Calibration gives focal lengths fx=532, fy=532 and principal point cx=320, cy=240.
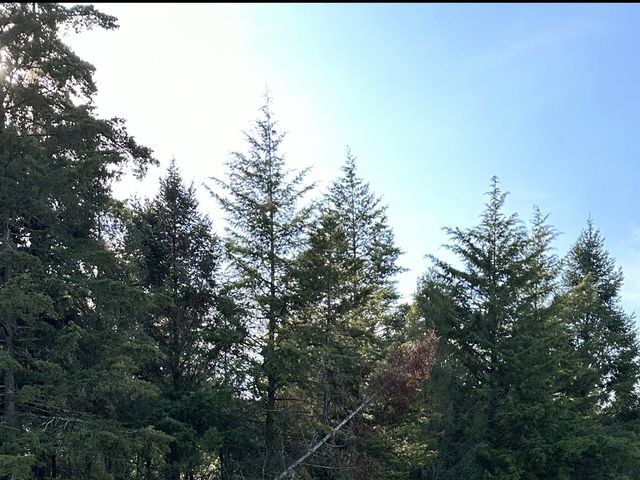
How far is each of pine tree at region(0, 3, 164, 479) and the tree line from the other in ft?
0.17

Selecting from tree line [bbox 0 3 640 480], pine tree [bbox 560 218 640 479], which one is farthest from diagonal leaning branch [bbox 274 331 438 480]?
pine tree [bbox 560 218 640 479]

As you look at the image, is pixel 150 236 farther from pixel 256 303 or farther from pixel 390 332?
pixel 390 332

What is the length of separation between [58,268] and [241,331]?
15.6ft

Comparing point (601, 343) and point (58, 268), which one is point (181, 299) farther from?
point (601, 343)

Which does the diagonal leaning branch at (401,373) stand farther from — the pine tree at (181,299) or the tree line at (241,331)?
the pine tree at (181,299)

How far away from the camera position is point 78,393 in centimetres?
1123

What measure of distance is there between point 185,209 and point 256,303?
18.4ft

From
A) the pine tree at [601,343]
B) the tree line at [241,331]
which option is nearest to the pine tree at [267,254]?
the tree line at [241,331]

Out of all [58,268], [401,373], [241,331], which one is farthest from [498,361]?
[58,268]

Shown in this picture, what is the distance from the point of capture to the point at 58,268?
1216 centimetres

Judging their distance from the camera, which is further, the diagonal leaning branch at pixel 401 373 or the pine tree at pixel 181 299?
the pine tree at pixel 181 299

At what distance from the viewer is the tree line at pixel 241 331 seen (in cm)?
1170

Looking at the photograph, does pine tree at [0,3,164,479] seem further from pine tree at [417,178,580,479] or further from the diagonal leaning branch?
pine tree at [417,178,580,479]

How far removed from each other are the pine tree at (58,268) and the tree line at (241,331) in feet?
0.17
